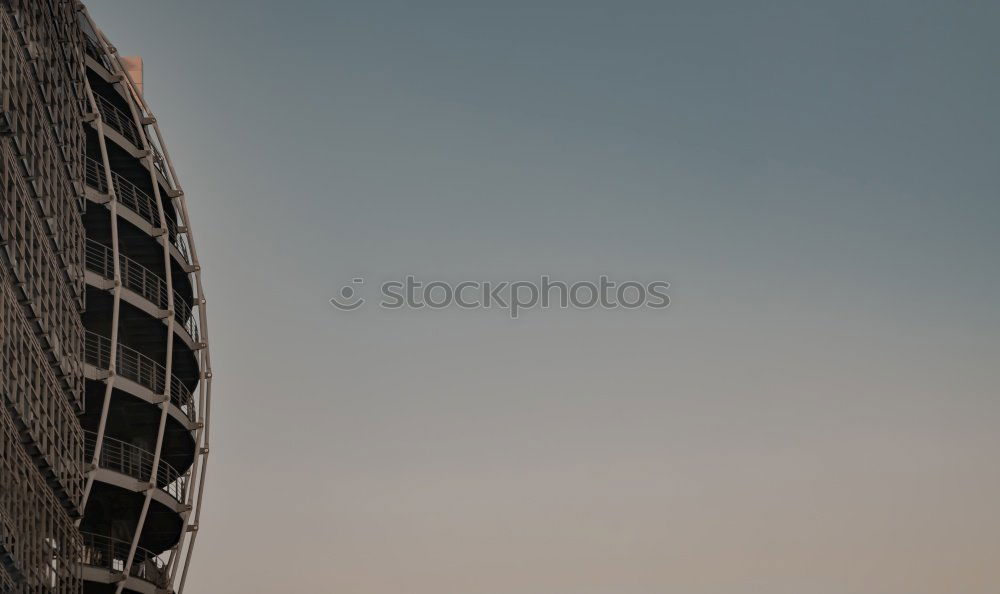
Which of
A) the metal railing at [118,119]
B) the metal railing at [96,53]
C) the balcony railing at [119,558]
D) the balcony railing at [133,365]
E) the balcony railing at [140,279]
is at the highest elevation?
the metal railing at [96,53]

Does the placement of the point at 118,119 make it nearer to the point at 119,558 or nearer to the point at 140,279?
the point at 140,279

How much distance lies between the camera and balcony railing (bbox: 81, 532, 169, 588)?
127ft

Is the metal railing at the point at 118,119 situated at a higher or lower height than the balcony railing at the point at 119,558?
higher

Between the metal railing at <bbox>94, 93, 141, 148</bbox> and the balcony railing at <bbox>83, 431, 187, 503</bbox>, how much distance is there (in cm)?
999

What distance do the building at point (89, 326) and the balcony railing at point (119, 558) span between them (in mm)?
65

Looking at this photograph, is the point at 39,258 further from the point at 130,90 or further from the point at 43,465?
the point at 130,90

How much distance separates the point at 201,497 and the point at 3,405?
21.4 m

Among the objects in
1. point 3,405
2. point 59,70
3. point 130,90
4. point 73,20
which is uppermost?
point 130,90

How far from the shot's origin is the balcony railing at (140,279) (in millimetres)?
38562

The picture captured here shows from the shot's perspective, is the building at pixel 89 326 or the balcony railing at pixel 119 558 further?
the balcony railing at pixel 119 558

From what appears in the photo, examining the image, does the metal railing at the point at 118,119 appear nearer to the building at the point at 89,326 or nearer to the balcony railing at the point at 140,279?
the building at the point at 89,326

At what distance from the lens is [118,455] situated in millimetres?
39875

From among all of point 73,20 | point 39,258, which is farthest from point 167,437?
point 39,258

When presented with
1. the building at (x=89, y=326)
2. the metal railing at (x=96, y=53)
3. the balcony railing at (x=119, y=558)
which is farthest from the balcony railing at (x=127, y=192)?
the balcony railing at (x=119, y=558)
